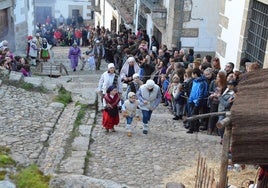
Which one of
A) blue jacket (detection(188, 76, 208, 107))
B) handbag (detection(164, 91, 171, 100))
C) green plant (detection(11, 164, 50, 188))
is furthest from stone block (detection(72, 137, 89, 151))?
handbag (detection(164, 91, 171, 100))

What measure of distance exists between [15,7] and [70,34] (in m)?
7.68

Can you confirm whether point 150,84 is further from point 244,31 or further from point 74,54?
point 74,54

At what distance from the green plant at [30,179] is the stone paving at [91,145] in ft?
0.57

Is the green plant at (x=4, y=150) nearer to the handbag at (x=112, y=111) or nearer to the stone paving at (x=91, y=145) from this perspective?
the stone paving at (x=91, y=145)

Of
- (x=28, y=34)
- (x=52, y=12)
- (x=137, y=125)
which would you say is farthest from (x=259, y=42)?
(x=52, y=12)

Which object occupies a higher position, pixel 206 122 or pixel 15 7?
pixel 15 7

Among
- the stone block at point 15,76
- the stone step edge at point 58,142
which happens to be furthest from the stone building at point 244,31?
the stone block at point 15,76

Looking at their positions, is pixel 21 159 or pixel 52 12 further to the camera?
pixel 52 12

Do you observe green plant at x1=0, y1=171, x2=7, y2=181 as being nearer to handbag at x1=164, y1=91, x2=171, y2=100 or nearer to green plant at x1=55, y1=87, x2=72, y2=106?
green plant at x1=55, y1=87, x2=72, y2=106

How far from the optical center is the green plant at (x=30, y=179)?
234 inches

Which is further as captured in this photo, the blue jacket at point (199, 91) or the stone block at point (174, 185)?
the blue jacket at point (199, 91)

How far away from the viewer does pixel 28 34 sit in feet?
67.2

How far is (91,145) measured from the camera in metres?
8.58

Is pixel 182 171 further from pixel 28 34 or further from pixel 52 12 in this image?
pixel 52 12
